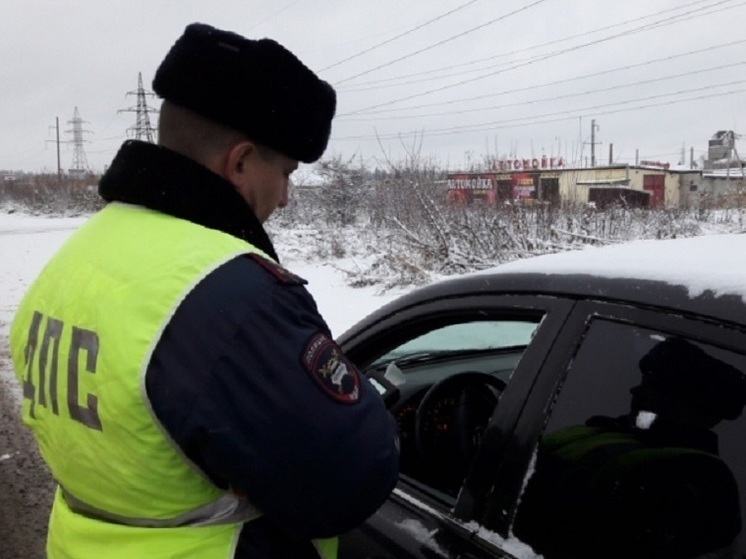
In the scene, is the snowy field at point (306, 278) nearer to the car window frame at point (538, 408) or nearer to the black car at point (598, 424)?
the black car at point (598, 424)

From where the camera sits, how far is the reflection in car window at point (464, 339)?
6.67 ft

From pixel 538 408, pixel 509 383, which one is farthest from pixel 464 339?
pixel 538 408

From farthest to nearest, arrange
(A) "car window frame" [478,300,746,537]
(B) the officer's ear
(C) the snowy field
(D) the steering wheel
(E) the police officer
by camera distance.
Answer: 1. (C) the snowy field
2. (D) the steering wheel
3. (A) "car window frame" [478,300,746,537]
4. (B) the officer's ear
5. (E) the police officer

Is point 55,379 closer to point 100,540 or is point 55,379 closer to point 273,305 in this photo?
point 100,540

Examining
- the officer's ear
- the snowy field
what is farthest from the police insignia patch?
the snowy field

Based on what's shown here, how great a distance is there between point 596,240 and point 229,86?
11.0 metres

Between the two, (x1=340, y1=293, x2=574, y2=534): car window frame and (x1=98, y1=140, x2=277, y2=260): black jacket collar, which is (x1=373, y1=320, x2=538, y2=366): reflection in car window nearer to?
(x1=340, y1=293, x2=574, y2=534): car window frame

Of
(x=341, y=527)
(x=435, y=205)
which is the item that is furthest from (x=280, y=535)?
(x=435, y=205)

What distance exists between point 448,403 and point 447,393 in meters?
0.03

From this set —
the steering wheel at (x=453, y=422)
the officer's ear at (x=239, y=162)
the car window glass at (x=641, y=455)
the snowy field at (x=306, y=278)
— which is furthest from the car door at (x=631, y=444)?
the snowy field at (x=306, y=278)

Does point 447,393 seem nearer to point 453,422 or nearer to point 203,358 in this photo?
point 453,422

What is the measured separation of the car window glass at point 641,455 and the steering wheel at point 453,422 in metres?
0.38

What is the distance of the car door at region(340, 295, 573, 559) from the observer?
1.57 meters

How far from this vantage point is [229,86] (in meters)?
1.31
